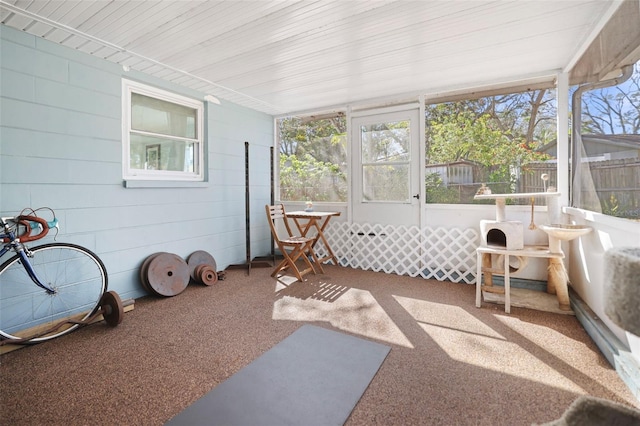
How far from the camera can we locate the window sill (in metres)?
3.08

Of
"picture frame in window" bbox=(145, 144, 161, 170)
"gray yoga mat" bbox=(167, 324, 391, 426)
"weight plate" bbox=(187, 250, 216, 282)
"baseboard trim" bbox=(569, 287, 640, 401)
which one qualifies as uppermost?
"picture frame in window" bbox=(145, 144, 161, 170)

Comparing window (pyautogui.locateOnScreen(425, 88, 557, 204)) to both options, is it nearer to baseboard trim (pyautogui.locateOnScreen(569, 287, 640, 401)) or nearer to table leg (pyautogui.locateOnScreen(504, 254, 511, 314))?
table leg (pyautogui.locateOnScreen(504, 254, 511, 314))

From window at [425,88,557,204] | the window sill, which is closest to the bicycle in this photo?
the window sill

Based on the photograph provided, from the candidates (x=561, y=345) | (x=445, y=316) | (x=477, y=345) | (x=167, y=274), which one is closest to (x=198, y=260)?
(x=167, y=274)

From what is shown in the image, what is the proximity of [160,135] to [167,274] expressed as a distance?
154 centimetres

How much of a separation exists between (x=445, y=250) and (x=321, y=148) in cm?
236

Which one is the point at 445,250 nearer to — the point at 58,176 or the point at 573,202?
the point at 573,202

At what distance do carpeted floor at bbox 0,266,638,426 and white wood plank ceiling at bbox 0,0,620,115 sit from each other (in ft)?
7.69

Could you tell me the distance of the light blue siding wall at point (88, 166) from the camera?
7.75 ft

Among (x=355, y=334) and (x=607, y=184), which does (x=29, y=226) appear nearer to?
(x=355, y=334)

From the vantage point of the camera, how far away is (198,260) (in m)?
3.74

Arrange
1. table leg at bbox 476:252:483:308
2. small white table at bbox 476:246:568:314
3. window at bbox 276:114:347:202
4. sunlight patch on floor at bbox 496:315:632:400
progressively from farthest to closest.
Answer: window at bbox 276:114:347:202, table leg at bbox 476:252:483:308, small white table at bbox 476:246:568:314, sunlight patch on floor at bbox 496:315:632:400

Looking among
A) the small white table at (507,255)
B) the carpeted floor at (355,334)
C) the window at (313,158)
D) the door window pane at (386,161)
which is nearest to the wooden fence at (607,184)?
the small white table at (507,255)

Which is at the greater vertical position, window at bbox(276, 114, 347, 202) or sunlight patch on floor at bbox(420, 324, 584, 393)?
window at bbox(276, 114, 347, 202)
